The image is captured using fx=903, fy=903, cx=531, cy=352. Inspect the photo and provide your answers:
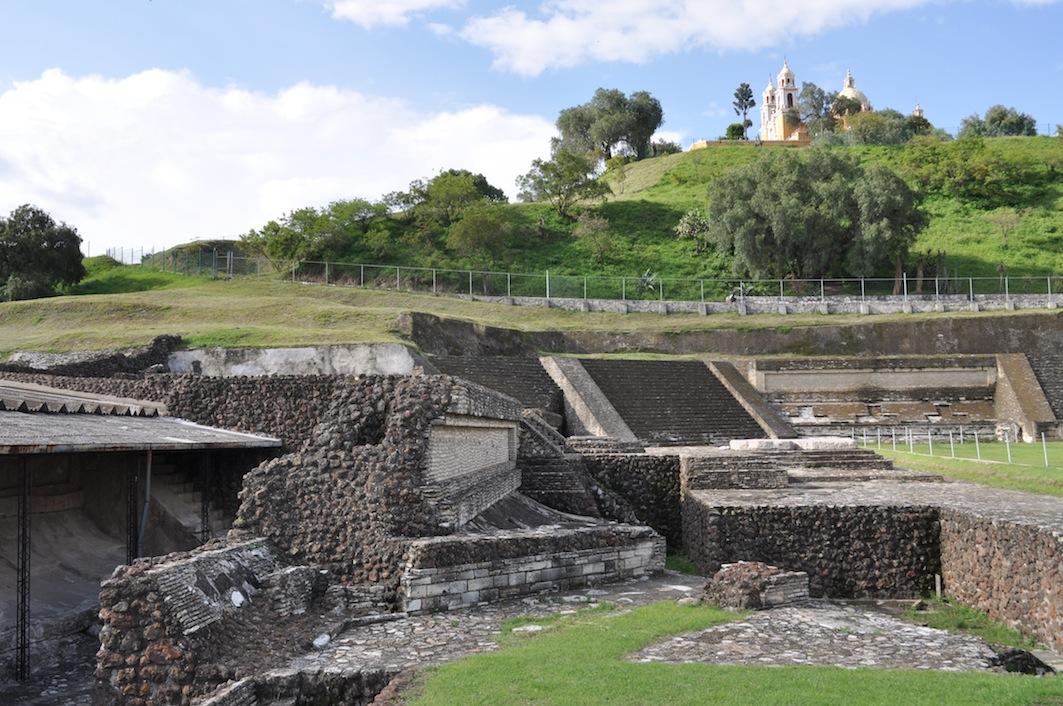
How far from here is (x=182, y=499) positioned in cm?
1455

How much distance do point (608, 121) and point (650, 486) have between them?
210 ft

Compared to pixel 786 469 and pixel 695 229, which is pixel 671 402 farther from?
pixel 695 229

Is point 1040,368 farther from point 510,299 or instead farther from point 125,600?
point 125,600

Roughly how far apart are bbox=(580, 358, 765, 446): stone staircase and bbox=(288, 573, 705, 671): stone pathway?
14238 mm

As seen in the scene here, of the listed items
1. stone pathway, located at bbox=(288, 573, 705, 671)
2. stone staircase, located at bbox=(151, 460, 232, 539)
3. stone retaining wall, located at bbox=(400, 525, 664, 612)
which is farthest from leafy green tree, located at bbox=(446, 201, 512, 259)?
stone pathway, located at bbox=(288, 573, 705, 671)

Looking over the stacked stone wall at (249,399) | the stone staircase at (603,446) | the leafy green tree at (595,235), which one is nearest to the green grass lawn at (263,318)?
the stone staircase at (603,446)

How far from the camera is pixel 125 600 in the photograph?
24.9 ft

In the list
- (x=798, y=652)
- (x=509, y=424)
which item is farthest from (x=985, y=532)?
(x=509, y=424)

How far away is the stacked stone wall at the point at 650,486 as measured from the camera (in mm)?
17500

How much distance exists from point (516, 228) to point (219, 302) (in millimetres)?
25387

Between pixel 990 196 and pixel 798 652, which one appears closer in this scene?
pixel 798 652

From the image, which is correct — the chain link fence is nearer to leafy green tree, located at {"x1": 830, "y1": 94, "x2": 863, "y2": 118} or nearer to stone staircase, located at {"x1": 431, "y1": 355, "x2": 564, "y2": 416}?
stone staircase, located at {"x1": 431, "y1": 355, "x2": 564, "y2": 416}

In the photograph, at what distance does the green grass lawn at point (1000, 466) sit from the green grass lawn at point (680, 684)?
377 inches

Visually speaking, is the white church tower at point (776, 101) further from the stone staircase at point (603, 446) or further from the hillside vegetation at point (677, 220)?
the stone staircase at point (603, 446)
